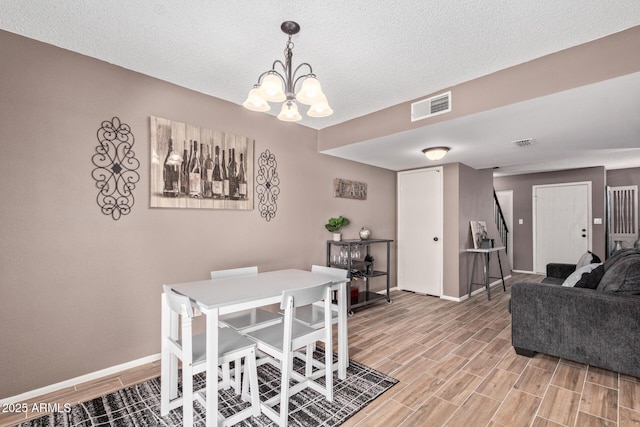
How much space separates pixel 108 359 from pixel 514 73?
4.01 metres

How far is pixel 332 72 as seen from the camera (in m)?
2.60

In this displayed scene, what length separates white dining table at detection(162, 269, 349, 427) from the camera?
170 centimetres

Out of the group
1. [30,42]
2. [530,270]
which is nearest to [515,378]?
[30,42]

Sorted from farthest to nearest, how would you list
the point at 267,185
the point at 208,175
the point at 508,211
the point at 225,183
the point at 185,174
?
the point at 508,211, the point at 267,185, the point at 225,183, the point at 208,175, the point at 185,174

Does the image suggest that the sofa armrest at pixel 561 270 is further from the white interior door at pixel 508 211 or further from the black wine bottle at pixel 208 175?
the black wine bottle at pixel 208 175

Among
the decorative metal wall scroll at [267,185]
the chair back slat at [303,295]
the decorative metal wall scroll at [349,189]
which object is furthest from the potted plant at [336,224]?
the chair back slat at [303,295]

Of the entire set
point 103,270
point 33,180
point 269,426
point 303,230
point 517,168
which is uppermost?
point 517,168

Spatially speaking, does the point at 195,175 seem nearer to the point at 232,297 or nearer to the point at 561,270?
the point at 232,297

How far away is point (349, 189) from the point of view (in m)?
4.64

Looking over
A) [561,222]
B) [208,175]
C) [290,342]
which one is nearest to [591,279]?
[290,342]

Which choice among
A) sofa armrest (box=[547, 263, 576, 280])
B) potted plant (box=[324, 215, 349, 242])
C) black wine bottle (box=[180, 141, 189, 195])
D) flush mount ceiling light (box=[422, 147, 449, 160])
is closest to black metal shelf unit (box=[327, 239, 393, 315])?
potted plant (box=[324, 215, 349, 242])

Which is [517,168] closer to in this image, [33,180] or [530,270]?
[530,270]

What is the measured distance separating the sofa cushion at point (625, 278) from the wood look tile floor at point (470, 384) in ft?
2.32

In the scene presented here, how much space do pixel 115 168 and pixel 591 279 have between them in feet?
13.9
